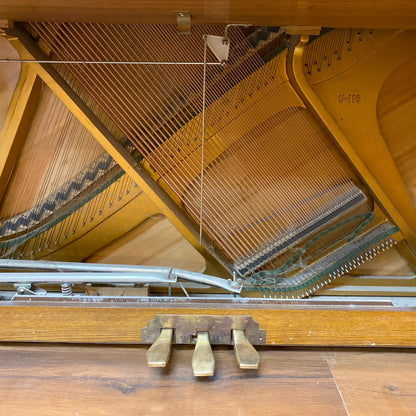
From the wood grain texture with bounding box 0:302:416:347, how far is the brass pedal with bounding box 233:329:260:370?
0.29ft

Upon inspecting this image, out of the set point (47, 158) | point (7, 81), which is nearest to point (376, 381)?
point (47, 158)

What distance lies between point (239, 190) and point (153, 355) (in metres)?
0.92

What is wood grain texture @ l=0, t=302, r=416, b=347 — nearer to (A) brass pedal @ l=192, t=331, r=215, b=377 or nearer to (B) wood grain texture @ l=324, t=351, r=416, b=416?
(B) wood grain texture @ l=324, t=351, r=416, b=416

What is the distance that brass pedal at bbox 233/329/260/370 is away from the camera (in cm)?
105

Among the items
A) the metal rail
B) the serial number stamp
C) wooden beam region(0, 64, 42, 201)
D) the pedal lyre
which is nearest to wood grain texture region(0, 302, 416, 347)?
the pedal lyre

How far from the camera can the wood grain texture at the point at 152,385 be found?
3.41ft

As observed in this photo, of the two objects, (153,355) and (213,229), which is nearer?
(153,355)

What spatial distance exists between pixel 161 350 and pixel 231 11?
3.11ft

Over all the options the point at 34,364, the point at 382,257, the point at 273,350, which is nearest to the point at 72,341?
the point at 34,364

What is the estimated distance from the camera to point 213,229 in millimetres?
1686

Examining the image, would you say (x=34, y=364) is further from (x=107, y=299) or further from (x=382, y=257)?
(x=382, y=257)

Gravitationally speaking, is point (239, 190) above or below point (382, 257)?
above

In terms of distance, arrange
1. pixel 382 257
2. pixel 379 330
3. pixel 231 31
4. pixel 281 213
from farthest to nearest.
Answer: pixel 382 257 → pixel 281 213 → pixel 231 31 → pixel 379 330

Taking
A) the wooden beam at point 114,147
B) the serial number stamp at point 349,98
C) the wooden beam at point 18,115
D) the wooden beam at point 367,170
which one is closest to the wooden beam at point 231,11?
the wooden beam at point 114,147
